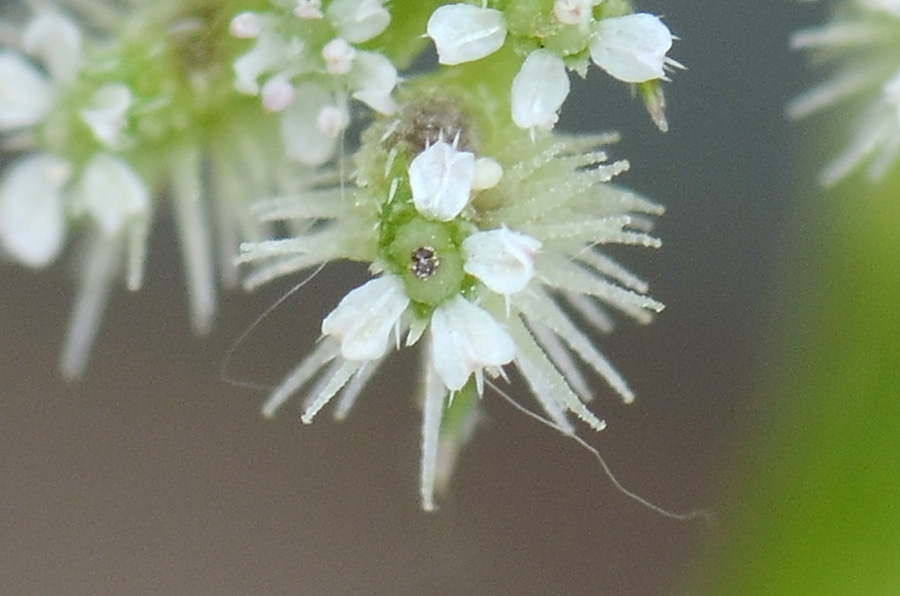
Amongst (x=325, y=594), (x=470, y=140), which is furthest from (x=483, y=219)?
(x=325, y=594)

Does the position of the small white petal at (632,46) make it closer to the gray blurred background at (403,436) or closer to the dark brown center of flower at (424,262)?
the dark brown center of flower at (424,262)

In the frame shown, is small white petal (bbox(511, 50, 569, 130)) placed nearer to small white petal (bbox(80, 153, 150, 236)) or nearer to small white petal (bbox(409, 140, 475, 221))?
small white petal (bbox(409, 140, 475, 221))

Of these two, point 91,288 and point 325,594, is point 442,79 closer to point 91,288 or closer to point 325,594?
point 91,288

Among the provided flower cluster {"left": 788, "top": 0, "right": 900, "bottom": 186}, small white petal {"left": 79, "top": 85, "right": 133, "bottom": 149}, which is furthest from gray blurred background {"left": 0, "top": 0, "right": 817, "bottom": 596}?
small white petal {"left": 79, "top": 85, "right": 133, "bottom": 149}

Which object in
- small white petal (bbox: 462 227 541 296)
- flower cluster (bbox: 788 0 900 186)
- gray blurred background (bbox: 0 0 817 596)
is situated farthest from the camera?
gray blurred background (bbox: 0 0 817 596)

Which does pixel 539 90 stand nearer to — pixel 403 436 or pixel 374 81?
pixel 374 81

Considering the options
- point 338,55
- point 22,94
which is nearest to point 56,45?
point 22,94
